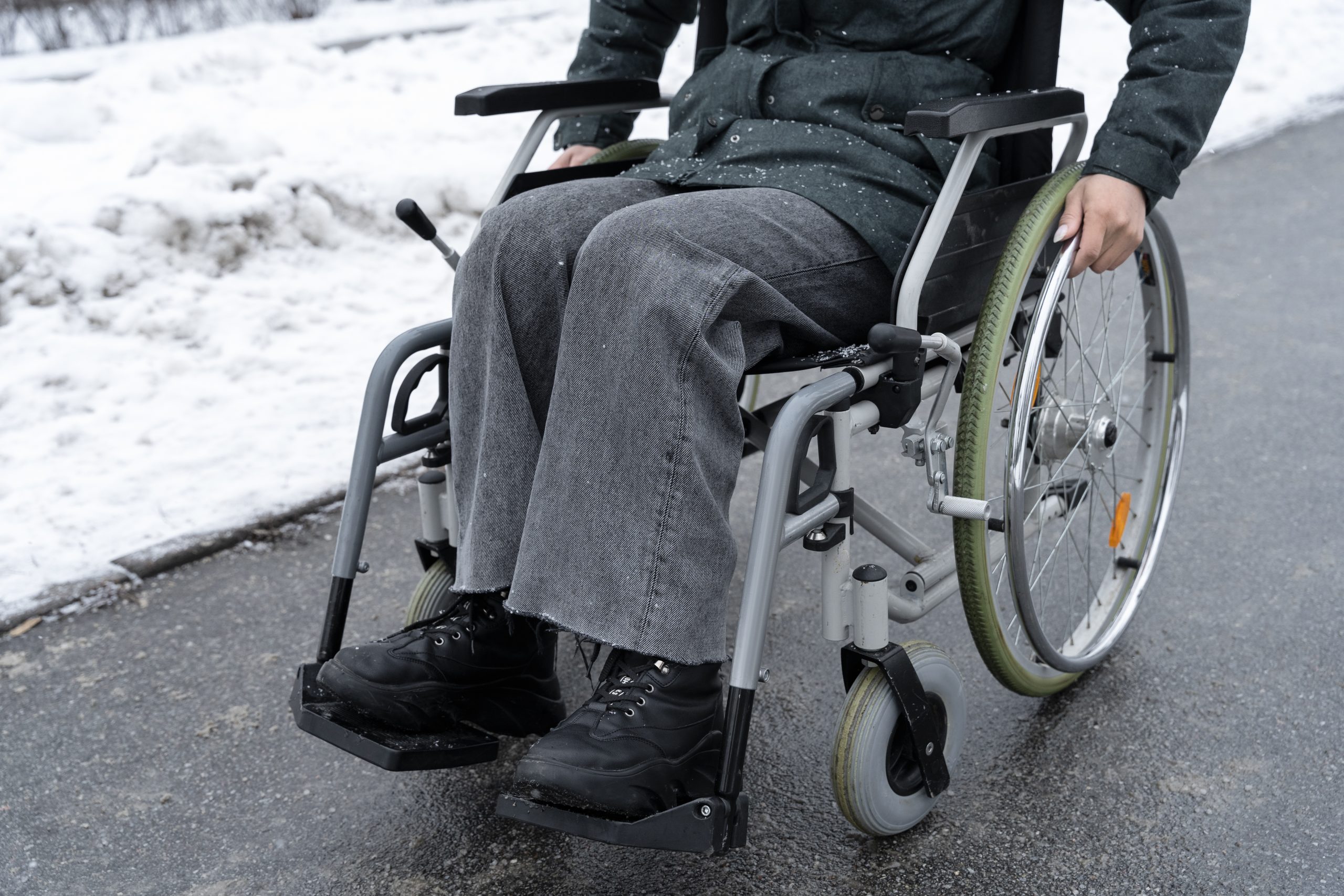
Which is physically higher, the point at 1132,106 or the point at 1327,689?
the point at 1132,106

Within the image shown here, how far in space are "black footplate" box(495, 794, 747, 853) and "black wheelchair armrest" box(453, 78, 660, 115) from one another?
1005mm

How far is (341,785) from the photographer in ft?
6.40

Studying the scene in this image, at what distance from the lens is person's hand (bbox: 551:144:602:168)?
226 cm

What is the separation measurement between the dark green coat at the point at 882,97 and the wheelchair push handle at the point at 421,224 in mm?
308

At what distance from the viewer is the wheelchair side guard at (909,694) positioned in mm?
1650

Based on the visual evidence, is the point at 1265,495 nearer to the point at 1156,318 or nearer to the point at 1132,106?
the point at 1156,318

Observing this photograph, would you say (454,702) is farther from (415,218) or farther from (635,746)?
(415,218)

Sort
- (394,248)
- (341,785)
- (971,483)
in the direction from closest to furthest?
(971,483), (341,785), (394,248)

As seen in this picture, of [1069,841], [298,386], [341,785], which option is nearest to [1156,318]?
[1069,841]

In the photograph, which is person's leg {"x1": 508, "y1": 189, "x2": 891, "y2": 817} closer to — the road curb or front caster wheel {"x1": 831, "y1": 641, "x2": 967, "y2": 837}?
front caster wheel {"x1": 831, "y1": 641, "x2": 967, "y2": 837}

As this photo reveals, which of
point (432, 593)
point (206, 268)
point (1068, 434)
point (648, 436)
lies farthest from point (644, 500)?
point (206, 268)

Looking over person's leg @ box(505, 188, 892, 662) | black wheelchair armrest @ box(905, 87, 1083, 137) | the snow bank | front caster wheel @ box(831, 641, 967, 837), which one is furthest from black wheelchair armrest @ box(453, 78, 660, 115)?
the snow bank

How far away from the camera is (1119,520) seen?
7.23 ft

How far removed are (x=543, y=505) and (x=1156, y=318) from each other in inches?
47.8
